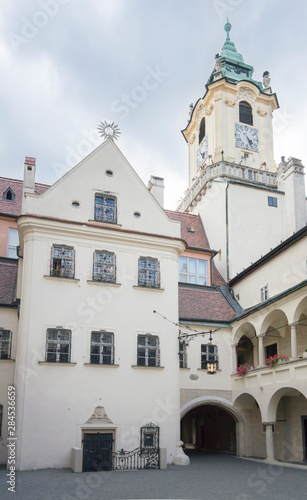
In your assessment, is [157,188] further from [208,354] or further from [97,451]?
[97,451]

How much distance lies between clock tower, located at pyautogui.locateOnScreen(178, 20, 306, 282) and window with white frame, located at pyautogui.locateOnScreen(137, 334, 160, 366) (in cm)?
1110

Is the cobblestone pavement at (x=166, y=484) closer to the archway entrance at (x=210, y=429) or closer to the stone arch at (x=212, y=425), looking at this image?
the stone arch at (x=212, y=425)

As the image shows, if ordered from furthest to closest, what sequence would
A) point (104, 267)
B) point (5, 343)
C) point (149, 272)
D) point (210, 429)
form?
point (210, 429)
point (149, 272)
point (5, 343)
point (104, 267)

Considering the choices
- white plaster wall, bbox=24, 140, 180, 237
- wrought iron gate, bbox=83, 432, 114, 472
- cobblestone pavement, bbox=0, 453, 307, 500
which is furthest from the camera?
white plaster wall, bbox=24, 140, 180, 237

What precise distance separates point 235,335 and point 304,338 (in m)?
3.73

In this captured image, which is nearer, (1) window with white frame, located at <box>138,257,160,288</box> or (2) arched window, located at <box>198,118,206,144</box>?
(1) window with white frame, located at <box>138,257,160,288</box>

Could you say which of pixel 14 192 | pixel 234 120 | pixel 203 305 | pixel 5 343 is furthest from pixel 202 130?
pixel 5 343

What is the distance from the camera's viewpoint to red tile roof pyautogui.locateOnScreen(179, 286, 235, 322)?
27045 millimetres

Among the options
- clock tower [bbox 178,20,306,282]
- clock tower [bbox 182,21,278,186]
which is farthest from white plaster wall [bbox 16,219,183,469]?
clock tower [bbox 182,21,278,186]

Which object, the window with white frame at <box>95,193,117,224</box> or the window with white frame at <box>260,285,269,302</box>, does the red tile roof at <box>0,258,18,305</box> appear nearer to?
the window with white frame at <box>95,193,117,224</box>

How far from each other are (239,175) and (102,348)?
63.3 ft

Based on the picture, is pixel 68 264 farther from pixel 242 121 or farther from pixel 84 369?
pixel 242 121

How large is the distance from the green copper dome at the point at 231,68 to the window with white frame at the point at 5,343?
85.8ft

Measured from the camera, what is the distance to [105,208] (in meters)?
23.7
